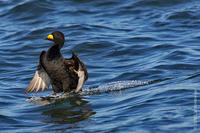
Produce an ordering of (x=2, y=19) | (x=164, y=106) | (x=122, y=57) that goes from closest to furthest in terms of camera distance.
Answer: (x=164, y=106) → (x=122, y=57) → (x=2, y=19)

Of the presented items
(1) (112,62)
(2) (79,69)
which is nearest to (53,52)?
(2) (79,69)

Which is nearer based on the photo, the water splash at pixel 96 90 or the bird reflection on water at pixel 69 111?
the bird reflection on water at pixel 69 111

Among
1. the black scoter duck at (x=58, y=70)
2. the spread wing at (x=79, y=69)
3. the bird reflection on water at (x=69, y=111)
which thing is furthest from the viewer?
the black scoter duck at (x=58, y=70)

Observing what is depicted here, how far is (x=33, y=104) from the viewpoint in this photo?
7336mm

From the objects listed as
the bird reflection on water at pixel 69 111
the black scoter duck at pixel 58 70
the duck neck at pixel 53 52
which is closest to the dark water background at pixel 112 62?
the bird reflection on water at pixel 69 111

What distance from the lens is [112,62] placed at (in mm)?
10336

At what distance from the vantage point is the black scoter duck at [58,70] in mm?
7473

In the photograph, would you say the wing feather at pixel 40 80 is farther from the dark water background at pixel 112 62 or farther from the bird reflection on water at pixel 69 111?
the bird reflection on water at pixel 69 111

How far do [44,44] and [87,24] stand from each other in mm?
2305

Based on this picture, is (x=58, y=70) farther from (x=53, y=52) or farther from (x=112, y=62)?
(x=112, y=62)

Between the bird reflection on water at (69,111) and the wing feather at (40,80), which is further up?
the wing feather at (40,80)

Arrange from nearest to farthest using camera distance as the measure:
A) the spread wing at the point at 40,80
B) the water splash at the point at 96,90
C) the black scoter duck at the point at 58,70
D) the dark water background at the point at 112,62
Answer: the dark water background at the point at 112,62, the black scoter duck at the point at 58,70, the water splash at the point at 96,90, the spread wing at the point at 40,80

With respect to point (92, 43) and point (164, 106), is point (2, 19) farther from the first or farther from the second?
point (164, 106)

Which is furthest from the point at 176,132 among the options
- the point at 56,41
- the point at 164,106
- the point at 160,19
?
the point at 160,19
